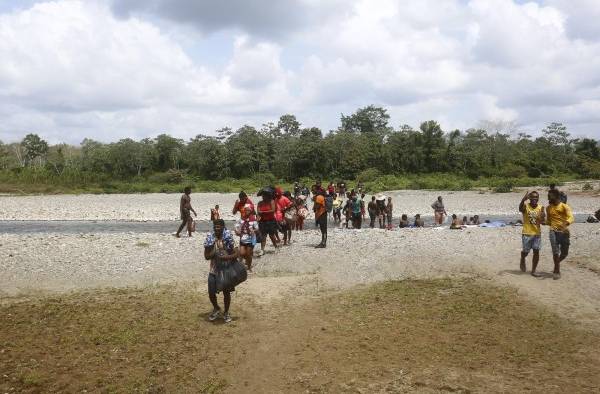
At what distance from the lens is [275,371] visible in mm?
6777

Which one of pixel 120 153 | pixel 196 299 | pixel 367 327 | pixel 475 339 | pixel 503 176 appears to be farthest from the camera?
pixel 120 153

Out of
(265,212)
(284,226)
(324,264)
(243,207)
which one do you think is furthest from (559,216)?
(284,226)

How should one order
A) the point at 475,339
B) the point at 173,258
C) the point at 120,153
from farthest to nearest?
the point at 120,153, the point at 173,258, the point at 475,339

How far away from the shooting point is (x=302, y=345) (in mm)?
7543

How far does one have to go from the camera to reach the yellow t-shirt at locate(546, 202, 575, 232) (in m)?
10.4

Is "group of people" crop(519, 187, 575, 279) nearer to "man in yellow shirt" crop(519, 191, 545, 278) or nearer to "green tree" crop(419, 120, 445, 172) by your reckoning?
"man in yellow shirt" crop(519, 191, 545, 278)

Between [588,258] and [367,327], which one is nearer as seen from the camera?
[367,327]

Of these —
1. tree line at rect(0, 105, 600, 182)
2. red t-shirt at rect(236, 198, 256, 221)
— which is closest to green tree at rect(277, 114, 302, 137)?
tree line at rect(0, 105, 600, 182)

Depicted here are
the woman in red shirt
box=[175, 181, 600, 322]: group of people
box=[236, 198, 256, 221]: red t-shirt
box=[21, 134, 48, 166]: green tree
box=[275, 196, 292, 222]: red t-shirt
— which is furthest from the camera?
box=[21, 134, 48, 166]: green tree

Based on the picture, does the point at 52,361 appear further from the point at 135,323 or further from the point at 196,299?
the point at 196,299

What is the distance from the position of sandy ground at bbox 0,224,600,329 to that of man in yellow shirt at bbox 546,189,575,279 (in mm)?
A: 676

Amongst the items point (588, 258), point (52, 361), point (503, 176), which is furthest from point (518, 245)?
point (503, 176)

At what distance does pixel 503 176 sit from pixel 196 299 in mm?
58303

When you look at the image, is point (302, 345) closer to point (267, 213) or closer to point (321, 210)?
point (267, 213)
